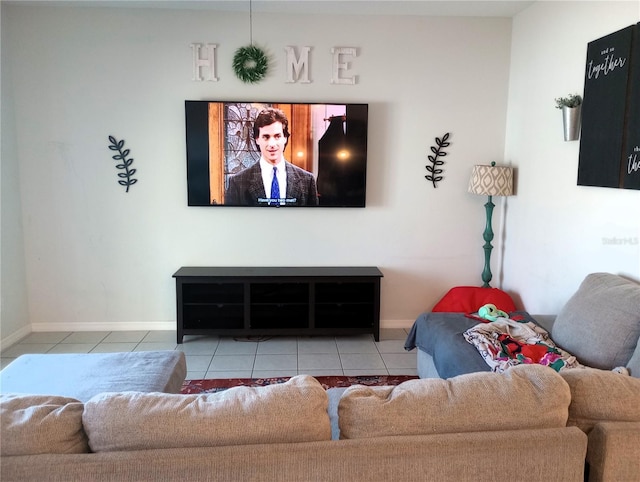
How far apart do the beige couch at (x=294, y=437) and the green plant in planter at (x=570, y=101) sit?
7.42 ft

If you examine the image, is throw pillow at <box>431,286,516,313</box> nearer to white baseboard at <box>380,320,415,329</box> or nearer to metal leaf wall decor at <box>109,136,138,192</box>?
white baseboard at <box>380,320,415,329</box>

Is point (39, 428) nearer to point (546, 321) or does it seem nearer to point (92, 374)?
point (92, 374)

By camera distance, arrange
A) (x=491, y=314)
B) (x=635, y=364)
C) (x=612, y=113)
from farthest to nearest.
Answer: (x=491, y=314), (x=612, y=113), (x=635, y=364)

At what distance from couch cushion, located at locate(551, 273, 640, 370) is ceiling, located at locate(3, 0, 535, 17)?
224cm

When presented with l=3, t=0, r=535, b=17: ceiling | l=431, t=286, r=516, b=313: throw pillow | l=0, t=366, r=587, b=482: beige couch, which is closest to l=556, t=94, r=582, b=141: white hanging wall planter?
l=3, t=0, r=535, b=17: ceiling

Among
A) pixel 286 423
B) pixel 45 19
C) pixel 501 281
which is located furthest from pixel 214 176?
pixel 286 423

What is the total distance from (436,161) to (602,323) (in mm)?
2081

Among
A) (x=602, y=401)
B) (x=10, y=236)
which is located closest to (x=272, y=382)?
(x=602, y=401)

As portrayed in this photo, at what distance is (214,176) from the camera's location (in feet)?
12.7

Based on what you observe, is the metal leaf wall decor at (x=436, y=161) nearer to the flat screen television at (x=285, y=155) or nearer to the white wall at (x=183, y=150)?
the white wall at (x=183, y=150)

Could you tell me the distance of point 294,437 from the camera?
1134mm

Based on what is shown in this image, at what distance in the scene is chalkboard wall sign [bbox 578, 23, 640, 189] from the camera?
2428 mm

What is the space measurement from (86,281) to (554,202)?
3602mm

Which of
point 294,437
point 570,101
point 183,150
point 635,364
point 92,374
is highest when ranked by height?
point 570,101
